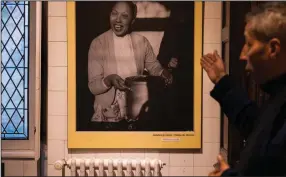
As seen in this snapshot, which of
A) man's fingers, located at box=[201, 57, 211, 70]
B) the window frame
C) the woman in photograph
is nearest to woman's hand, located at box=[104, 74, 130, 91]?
the woman in photograph

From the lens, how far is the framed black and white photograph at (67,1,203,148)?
1855 mm

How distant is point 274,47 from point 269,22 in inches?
2.4

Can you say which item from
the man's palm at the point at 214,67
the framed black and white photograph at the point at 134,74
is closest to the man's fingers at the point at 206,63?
the man's palm at the point at 214,67

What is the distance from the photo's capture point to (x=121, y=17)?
6.11 ft

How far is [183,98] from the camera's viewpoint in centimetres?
187

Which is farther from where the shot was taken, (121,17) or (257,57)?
(121,17)

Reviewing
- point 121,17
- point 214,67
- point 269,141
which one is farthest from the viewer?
point 121,17

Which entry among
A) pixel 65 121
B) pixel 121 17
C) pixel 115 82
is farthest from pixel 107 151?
pixel 121 17

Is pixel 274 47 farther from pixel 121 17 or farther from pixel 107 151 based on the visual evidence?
pixel 107 151

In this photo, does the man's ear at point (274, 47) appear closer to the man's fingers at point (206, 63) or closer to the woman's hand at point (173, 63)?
the man's fingers at point (206, 63)

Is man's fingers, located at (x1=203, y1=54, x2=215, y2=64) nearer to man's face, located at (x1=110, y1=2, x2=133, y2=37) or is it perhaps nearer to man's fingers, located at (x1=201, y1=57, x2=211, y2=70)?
man's fingers, located at (x1=201, y1=57, x2=211, y2=70)

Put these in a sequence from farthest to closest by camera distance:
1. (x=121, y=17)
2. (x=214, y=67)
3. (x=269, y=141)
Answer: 1. (x=121, y=17)
2. (x=214, y=67)
3. (x=269, y=141)

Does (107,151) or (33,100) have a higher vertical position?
(33,100)

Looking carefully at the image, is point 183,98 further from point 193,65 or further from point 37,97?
point 37,97
